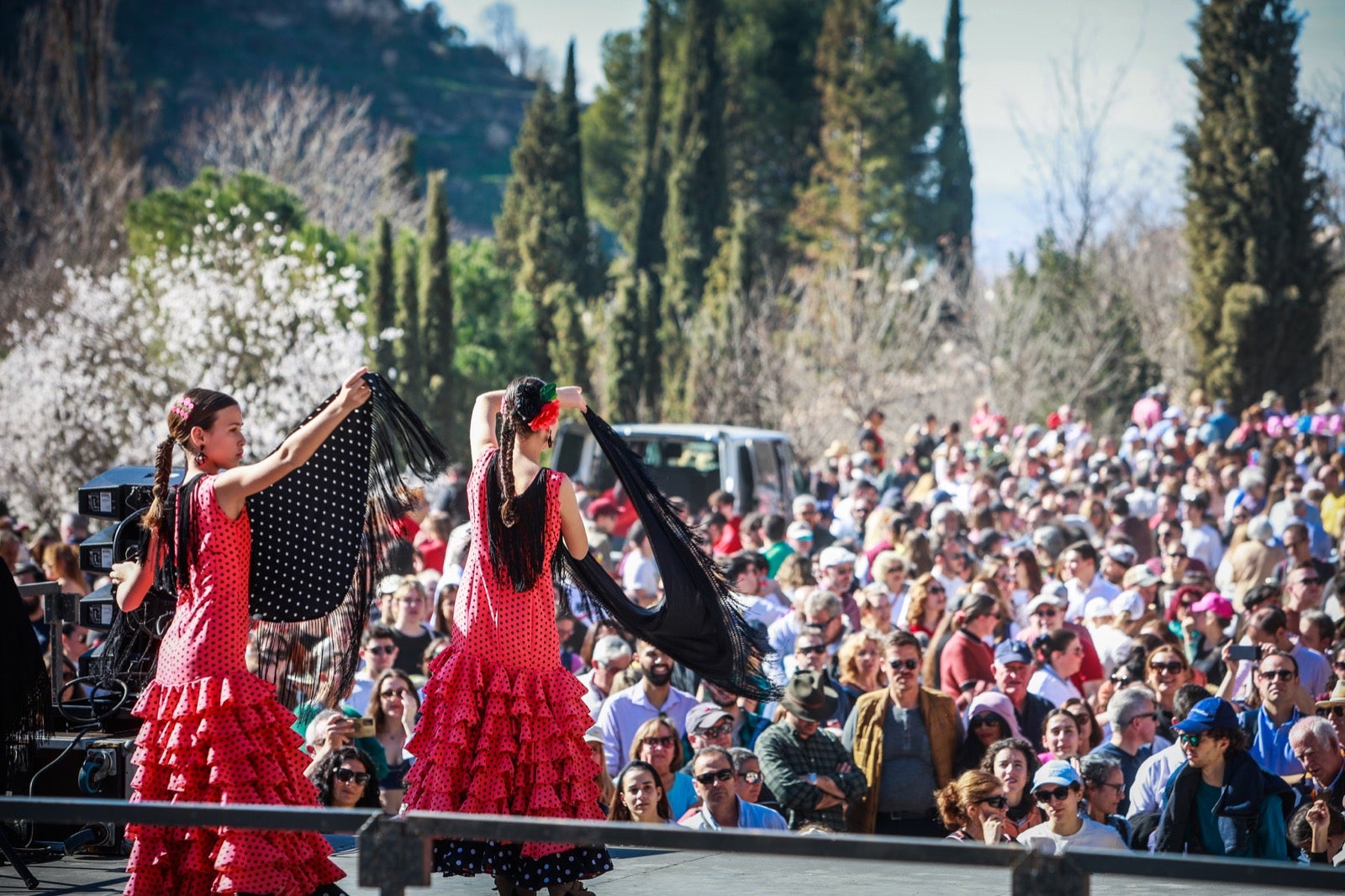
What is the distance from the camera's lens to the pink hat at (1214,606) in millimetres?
9117

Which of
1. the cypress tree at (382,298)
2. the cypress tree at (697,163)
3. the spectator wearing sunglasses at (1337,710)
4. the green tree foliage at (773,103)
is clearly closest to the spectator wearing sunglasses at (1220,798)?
the spectator wearing sunglasses at (1337,710)

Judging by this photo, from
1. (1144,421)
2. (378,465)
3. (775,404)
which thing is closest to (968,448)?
(1144,421)

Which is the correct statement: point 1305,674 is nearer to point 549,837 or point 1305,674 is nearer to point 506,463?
point 506,463

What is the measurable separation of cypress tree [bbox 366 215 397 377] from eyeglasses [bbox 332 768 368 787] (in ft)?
80.8

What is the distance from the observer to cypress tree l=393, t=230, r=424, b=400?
31672mm

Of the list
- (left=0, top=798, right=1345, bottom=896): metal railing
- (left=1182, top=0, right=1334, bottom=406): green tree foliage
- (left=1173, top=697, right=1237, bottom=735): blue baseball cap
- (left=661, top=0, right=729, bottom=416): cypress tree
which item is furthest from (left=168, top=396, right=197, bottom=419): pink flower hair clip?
(left=661, top=0, right=729, bottom=416): cypress tree

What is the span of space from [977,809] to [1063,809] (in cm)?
36

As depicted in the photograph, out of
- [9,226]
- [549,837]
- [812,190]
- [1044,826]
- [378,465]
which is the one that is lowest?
[1044,826]

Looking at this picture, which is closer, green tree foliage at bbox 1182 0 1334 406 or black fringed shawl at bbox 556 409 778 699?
black fringed shawl at bbox 556 409 778 699

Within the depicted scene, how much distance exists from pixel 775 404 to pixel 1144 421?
8.08 m

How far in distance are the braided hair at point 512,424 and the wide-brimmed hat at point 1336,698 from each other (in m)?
4.01

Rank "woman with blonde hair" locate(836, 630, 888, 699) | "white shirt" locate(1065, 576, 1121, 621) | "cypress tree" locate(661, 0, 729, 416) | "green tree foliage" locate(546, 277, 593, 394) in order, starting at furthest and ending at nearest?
"cypress tree" locate(661, 0, 729, 416) < "green tree foliage" locate(546, 277, 593, 394) < "white shirt" locate(1065, 576, 1121, 621) < "woman with blonde hair" locate(836, 630, 888, 699)

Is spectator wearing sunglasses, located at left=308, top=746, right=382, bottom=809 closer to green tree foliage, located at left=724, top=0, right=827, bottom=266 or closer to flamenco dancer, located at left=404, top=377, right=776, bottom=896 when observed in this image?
flamenco dancer, located at left=404, top=377, right=776, bottom=896

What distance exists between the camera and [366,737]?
697cm
